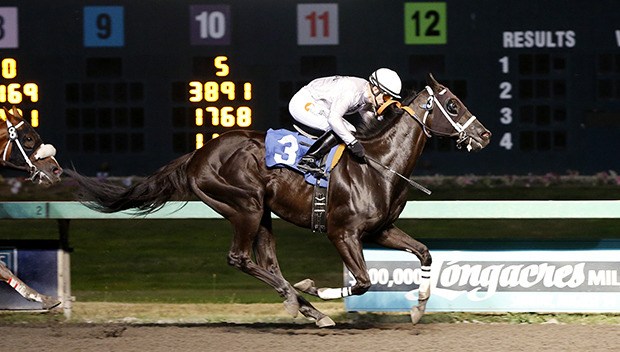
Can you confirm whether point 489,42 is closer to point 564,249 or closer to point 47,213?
point 564,249

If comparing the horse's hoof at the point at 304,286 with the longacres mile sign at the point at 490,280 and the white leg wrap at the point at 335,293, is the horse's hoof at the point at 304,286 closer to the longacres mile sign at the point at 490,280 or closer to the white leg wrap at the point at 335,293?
the white leg wrap at the point at 335,293

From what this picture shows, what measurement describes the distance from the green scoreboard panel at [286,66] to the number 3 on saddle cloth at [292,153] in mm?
4464

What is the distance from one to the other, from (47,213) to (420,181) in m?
6.27

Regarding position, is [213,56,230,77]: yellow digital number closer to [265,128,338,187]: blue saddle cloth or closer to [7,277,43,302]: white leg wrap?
[265,128,338,187]: blue saddle cloth

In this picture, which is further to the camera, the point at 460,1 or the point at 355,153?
the point at 460,1

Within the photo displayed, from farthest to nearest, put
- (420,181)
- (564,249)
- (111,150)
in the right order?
(420,181) < (111,150) < (564,249)

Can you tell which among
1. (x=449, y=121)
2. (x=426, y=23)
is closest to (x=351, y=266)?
(x=449, y=121)

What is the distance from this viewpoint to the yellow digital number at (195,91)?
429 inches

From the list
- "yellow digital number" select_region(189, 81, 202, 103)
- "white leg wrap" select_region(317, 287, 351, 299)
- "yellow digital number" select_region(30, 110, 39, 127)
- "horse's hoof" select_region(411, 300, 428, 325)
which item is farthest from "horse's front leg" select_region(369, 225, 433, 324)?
"yellow digital number" select_region(30, 110, 39, 127)

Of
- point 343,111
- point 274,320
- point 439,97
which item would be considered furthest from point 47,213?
point 439,97

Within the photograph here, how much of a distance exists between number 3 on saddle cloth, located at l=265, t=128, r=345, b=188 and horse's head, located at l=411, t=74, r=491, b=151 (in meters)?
0.48

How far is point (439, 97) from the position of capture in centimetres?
641

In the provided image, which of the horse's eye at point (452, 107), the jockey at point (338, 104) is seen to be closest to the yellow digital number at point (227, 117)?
the jockey at point (338, 104)

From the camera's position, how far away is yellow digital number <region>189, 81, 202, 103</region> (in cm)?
1089
